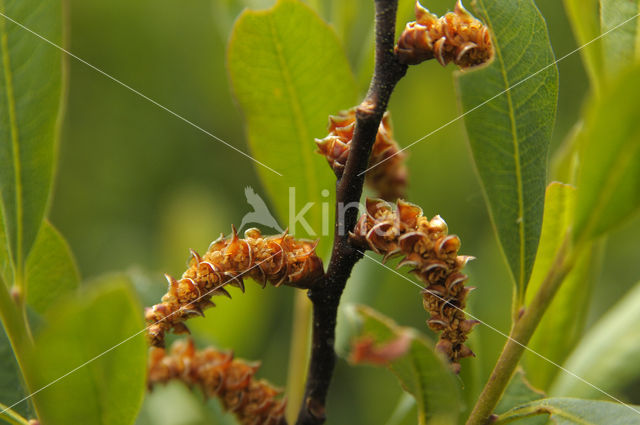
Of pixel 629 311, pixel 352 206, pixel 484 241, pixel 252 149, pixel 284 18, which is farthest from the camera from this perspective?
pixel 484 241

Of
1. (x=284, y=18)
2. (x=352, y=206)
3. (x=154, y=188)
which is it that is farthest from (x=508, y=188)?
(x=154, y=188)

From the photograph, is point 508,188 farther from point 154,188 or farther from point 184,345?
point 154,188

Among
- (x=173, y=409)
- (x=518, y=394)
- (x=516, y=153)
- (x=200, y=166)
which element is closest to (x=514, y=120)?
(x=516, y=153)

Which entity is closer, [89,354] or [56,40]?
[89,354]

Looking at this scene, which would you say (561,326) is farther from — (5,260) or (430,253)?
(5,260)

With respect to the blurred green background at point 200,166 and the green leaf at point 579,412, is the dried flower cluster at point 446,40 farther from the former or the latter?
the blurred green background at point 200,166

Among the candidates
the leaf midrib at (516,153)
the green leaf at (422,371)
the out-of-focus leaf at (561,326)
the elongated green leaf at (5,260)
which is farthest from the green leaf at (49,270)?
the out-of-focus leaf at (561,326)

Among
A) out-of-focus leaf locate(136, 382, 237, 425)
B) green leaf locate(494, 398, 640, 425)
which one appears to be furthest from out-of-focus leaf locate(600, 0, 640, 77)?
out-of-focus leaf locate(136, 382, 237, 425)
